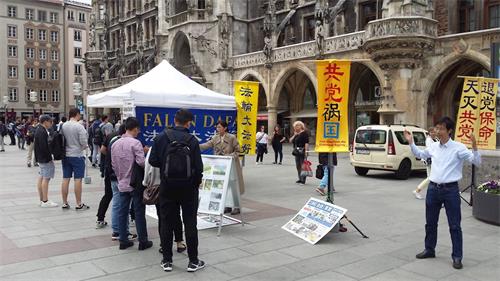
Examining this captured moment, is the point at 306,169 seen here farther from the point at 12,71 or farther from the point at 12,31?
the point at 12,31

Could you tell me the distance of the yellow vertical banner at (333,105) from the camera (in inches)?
278

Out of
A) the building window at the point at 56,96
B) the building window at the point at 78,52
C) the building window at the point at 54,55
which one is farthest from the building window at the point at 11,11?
the building window at the point at 56,96

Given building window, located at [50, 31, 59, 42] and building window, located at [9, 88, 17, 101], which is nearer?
building window, located at [9, 88, 17, 101]

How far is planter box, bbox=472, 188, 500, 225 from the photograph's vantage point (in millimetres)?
7720

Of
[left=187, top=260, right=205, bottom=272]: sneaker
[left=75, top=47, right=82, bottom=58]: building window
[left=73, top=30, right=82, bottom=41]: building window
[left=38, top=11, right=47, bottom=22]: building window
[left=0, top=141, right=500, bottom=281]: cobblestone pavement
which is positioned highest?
[left=38, top=11, right=47, bottom=22]: building window

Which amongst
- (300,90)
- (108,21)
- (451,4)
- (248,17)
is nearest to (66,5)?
(108,21)

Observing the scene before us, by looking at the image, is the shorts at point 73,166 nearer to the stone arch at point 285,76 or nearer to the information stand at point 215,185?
the information stand at point 215,185

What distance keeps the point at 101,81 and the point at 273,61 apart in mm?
29326

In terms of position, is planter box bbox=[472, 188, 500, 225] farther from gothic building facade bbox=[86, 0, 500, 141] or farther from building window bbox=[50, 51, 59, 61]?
building window bbox=[50, 51, 59, 61]

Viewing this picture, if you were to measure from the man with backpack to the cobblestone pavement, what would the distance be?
1.02 ft

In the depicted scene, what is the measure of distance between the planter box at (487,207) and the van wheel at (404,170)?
5961mm

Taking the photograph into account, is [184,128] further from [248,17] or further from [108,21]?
[108,21]

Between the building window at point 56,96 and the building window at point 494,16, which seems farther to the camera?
the building window at point 56,96

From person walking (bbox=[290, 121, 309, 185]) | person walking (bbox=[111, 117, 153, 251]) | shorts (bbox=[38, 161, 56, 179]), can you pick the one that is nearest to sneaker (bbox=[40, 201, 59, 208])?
shorts (bbox=[38, 161, 56, 179])
